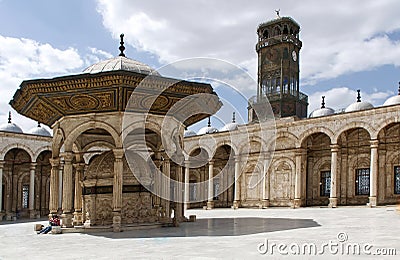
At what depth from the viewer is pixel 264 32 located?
3738 centimetres

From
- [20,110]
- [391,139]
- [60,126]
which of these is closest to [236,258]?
[60,126]

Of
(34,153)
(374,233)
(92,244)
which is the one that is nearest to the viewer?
(92,244)

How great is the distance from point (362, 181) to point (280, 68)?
12.2 meters

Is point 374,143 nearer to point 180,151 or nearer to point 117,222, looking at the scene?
point 180,151

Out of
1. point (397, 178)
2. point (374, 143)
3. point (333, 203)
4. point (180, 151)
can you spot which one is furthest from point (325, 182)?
point (180, 151)

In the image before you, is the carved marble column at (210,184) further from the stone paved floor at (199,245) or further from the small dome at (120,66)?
the stone paved floor at (199,245)

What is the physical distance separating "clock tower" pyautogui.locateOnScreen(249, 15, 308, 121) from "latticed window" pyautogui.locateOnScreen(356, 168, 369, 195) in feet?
30.0

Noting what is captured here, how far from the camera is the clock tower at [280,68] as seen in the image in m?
35.3

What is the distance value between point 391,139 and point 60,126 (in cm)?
1920

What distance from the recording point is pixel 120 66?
12914mm

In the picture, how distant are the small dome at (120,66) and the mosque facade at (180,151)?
50 millimetres

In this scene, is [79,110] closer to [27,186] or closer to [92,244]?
[92,244]

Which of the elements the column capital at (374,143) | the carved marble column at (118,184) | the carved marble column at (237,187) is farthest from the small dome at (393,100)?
the carved marble column at (118,184)

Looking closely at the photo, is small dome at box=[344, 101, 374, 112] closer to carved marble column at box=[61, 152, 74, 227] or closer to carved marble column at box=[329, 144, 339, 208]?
carved marble column at box=[329, 144, 339, 208]
